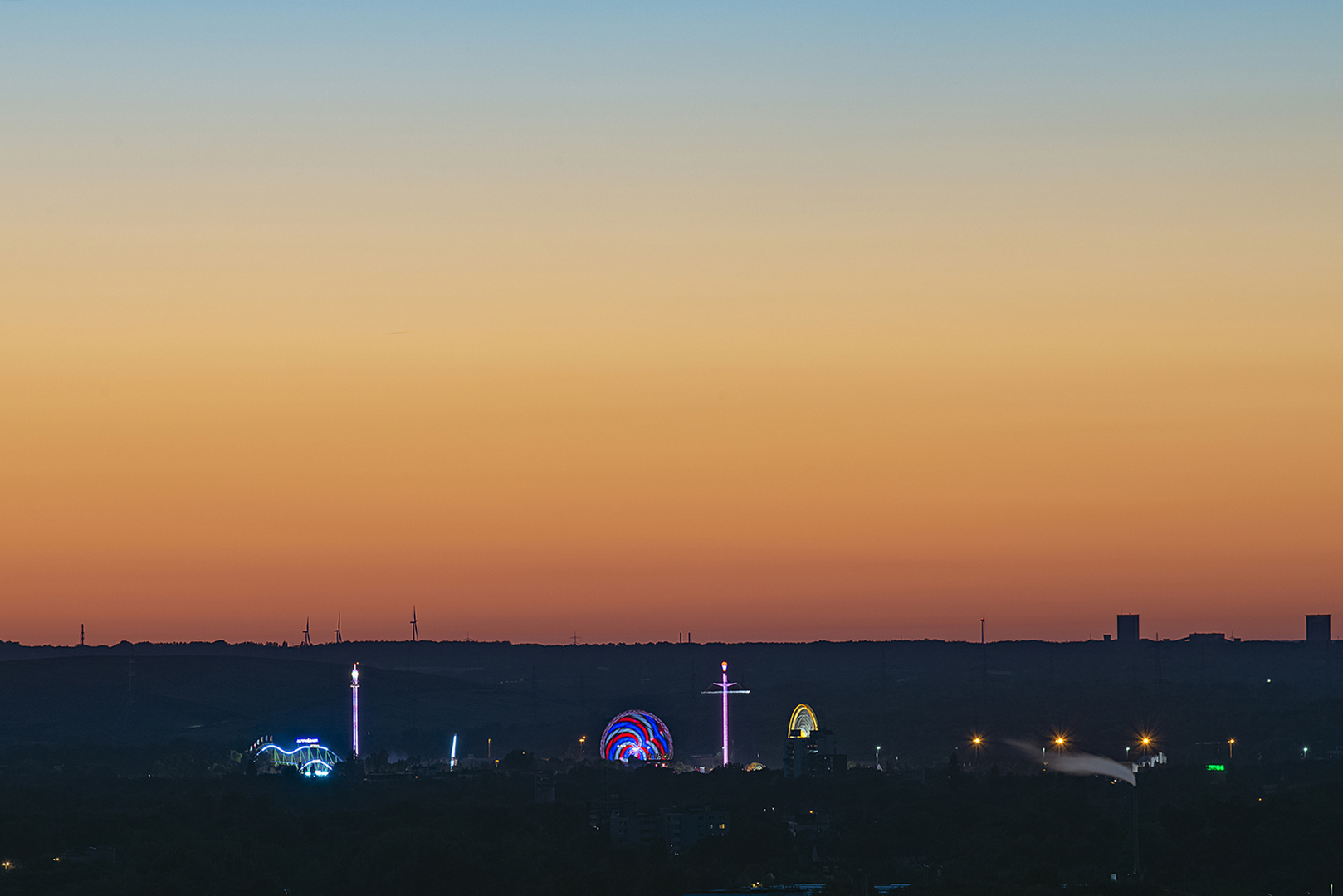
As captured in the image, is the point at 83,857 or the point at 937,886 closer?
the point at 937,886

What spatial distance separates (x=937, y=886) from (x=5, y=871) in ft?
245

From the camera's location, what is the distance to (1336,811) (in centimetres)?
18638

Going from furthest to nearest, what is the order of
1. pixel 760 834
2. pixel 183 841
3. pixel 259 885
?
1. pixel 760 834
2. pixel 183 841
3. pixel 259 885

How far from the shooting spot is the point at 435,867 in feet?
519

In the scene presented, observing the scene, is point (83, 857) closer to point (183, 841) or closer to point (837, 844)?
point (183, 841)

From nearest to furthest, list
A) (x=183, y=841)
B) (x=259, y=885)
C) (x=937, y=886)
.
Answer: (x=937, y=886)
(x=259, y=885)
(x=183, y=841)

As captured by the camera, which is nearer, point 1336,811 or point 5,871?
point 5,871

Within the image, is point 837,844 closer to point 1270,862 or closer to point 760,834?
point 760,834

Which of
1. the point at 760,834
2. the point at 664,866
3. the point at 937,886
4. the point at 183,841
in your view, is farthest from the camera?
the point at 760,834

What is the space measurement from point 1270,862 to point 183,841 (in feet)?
306

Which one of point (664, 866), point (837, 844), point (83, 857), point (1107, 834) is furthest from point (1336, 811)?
point (83, 857)

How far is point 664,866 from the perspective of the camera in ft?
549

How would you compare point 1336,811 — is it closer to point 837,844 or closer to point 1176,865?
point 1176,865

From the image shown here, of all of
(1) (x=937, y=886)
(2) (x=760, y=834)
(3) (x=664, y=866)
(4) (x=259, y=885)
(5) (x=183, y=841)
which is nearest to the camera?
(1) (x=937, y=886)
